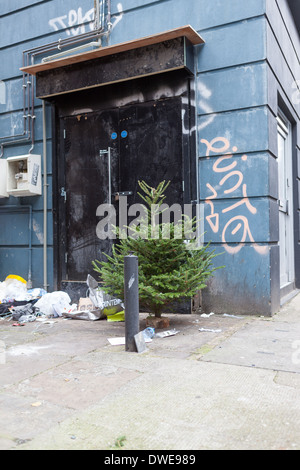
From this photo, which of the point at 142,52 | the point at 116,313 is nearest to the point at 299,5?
the point at 142,52

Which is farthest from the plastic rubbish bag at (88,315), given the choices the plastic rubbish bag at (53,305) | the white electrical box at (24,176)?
the white electrical box at (24,176)

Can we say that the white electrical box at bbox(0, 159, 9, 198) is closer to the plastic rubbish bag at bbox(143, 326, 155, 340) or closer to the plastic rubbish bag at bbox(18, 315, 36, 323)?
the plastic rubbish bag at bbox(18, 315, 36, 323)

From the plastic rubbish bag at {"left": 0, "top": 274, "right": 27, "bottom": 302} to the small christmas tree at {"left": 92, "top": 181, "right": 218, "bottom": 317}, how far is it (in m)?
2.26

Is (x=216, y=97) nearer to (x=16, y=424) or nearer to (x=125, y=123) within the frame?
(x=125, y=123)

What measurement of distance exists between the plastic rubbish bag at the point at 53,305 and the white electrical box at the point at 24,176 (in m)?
1.85

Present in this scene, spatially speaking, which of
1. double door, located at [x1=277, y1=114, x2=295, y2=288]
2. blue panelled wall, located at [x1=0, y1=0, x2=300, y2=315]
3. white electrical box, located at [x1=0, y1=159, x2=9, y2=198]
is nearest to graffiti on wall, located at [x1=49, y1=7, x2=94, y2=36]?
blue panelled wall, located at [x1=0, y1=0, x2=300, y2=315]

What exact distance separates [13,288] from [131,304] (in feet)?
10.6

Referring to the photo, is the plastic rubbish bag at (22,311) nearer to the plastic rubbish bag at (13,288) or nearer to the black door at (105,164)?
the plastic rubbish bag at (13,288)

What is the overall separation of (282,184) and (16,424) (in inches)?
231

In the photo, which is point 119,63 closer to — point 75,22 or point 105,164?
point 105,164

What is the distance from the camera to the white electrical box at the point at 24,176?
6625mm

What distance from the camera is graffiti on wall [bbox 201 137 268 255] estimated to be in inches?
207

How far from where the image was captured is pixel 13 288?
6.30 meters

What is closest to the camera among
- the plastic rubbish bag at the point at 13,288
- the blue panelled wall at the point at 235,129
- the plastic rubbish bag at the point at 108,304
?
the blue panelled wall at the point at 235,129
